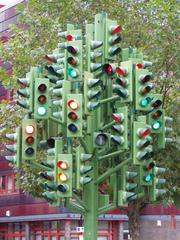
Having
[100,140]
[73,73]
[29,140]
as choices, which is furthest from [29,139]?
[73,73]

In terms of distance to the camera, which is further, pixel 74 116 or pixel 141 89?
pixel 141 89

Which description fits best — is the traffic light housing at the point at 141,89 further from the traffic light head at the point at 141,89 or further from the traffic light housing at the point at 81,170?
the traffic light housing at the point at 81,170

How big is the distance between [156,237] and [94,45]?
1268 inches

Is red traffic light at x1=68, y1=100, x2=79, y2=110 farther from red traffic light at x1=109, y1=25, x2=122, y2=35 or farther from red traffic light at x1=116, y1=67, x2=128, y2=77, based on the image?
red traffic light at x1=109, y1=25, x2=122, y2=35

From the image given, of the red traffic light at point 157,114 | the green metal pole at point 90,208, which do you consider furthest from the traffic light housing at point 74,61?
the red traffic light at point 157,114

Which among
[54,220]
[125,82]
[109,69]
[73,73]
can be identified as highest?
[109,69]

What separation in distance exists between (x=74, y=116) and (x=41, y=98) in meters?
0.67

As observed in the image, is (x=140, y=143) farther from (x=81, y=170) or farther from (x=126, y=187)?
(x=126, y=187)

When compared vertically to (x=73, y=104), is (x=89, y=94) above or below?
above

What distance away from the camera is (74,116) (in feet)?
35.0

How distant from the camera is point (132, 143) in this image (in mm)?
11133

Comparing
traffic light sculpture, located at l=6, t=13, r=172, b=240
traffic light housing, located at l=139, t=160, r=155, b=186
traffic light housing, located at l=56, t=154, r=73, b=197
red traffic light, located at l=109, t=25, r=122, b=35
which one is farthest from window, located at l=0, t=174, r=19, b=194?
traffic light housing, located at l=56, t=154, r=73, b=197

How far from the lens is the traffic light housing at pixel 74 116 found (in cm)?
1062

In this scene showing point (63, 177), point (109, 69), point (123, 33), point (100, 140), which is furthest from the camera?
point (123, 33)
